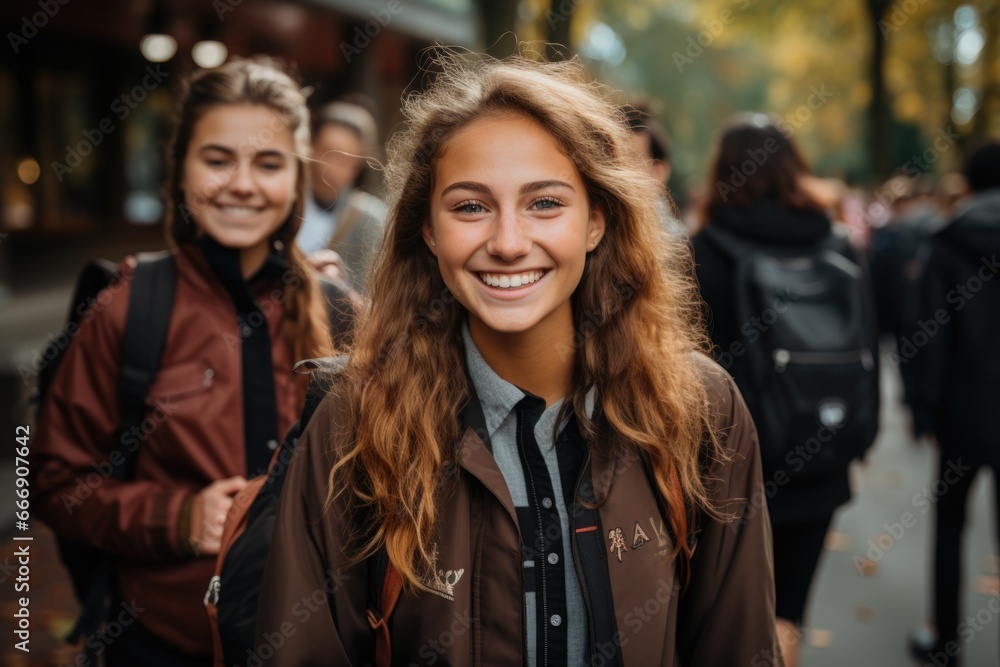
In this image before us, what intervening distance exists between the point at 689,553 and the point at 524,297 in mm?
663

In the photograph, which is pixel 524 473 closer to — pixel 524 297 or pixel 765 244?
pixel 524 297

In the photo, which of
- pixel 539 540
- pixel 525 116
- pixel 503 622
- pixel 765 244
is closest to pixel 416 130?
pixel 525 116

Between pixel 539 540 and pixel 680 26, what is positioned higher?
pixel 680 26

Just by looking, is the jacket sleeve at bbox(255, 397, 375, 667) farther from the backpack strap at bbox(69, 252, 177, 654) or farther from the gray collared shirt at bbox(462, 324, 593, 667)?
the backpack strap at bbox(69, 252, 177, 654)

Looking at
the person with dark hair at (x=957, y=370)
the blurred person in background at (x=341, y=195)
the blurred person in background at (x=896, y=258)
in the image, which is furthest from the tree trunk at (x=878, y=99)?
the blurred person in background at (x=341, y=195)

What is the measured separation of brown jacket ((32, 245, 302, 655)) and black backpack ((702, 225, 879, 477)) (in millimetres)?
2069

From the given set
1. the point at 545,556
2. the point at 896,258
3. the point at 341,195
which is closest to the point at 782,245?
the point at 545,556

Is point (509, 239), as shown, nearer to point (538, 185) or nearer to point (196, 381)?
point (538, 185)

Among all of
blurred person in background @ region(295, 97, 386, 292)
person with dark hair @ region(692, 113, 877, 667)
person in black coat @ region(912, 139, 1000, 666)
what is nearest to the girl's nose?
person with dark hair @ region(692, 113, 877, 667)

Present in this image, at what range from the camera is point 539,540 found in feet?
6.42

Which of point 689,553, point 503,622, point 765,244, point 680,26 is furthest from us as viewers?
point 680,26

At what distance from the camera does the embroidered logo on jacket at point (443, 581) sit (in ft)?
6.25

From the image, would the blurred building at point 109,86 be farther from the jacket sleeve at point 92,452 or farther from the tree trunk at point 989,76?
the tree trunk at point 989,76

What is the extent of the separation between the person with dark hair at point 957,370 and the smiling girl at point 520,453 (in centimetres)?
292
